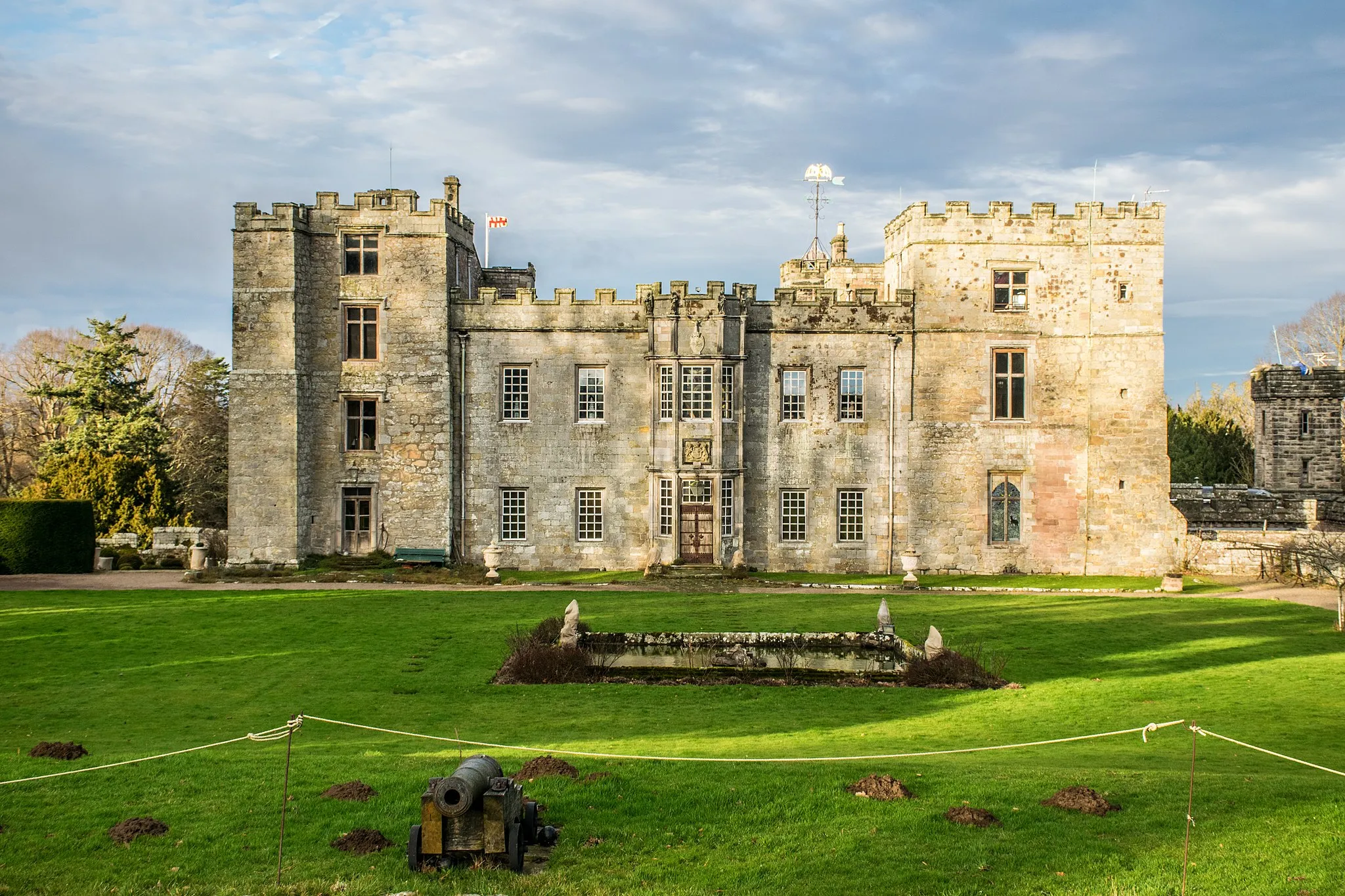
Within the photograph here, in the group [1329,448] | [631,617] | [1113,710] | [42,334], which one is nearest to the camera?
[1113,710]

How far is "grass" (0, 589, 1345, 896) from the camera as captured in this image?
31.4 feet

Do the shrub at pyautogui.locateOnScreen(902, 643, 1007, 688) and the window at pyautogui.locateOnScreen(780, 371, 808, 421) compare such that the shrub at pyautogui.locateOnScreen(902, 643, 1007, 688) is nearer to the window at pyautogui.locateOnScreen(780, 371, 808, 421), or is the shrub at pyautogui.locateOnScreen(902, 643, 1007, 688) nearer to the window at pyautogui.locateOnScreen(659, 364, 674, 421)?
the window at pyautogui.locateOnScreen(659, 364, 674, 421)

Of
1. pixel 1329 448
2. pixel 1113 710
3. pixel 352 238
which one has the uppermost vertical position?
pixel 352 238

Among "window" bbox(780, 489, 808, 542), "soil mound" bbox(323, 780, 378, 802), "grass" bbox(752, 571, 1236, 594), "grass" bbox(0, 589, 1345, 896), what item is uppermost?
"window" bbox(780, 489, 808, 542)

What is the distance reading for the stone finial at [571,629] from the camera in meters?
19.3

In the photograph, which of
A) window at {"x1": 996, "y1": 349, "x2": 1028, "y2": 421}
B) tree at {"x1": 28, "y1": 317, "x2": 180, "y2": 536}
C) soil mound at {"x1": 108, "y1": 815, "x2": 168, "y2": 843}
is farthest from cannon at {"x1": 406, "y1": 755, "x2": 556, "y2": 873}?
tree at {"x1": 28, "y1": 317, "x2": 180, "y2": 536}

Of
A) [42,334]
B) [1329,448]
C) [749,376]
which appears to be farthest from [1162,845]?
[42,334]

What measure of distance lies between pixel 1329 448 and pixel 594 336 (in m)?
32.7

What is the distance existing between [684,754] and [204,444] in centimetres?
3813

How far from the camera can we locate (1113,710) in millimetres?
16469

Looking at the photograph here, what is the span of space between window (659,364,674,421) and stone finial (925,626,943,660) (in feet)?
52.6

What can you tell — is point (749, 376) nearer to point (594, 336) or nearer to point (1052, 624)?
point (594, 336)

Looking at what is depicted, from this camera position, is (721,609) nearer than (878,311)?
Yes

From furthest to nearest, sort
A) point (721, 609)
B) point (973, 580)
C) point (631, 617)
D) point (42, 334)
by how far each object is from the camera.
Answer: point (42, 334)
point (973, 580)
point (721, 609)
point (631, 617)
